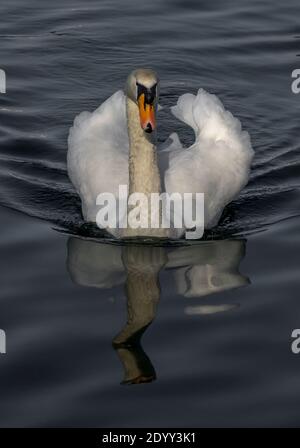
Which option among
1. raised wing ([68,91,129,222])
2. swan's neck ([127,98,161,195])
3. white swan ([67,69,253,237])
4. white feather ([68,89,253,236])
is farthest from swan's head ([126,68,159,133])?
raised wing ([68,91,129,222])

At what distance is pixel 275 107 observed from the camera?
47.8 feet

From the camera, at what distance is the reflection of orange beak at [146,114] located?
10.2m

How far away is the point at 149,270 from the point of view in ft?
34.7

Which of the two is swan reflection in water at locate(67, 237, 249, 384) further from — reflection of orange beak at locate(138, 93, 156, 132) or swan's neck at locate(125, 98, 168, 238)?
reflection of orange beak at locate(138, 93, 156, 132)

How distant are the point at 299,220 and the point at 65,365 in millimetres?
3532

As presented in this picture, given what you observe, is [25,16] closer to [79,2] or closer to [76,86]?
[79,2]

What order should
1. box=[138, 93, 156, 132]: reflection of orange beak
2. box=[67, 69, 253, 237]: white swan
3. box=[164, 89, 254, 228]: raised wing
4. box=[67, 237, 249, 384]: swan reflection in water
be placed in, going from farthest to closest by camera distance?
1. box=[164, 89, 254, 228]: raised wing
2. box=[67, 69, 253, 237]: white swan
3. box=[138, 93, 156, 132]: reflection of orange beak
4. box=[67, 237, 249, 384]: swan reflection in water

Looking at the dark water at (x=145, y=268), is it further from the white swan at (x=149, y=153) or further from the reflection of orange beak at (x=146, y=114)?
the reflection of orange beak at (x=146, y=114)

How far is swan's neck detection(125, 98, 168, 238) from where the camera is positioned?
1096 cm

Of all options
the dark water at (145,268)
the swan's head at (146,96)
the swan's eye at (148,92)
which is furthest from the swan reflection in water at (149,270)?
the swan's eye at (148,92)

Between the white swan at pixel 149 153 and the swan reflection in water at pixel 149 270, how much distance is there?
25 centimetres

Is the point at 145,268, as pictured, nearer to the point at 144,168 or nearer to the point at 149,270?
the point at 149,270

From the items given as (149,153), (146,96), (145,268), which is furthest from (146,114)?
(145,268)

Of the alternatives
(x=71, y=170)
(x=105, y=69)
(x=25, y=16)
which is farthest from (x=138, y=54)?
(x=71, y=170)
